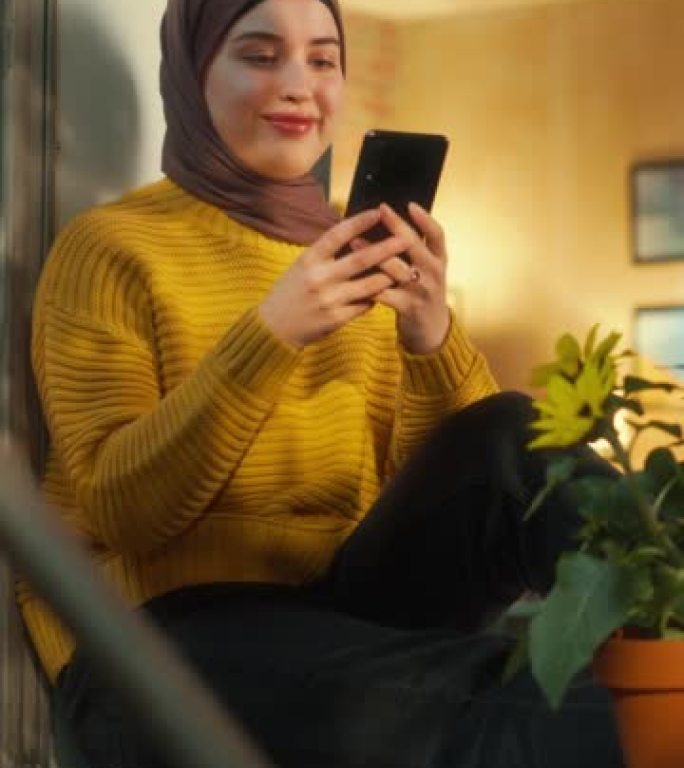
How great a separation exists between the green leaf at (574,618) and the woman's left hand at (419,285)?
422 millimetres

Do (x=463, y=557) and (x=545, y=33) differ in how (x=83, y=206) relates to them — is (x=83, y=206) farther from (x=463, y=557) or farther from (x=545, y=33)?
(x=545, y=33)

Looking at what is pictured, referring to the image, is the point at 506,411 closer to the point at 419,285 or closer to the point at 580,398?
the point at 419,285

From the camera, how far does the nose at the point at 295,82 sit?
1.17 m

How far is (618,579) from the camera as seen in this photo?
691 mm

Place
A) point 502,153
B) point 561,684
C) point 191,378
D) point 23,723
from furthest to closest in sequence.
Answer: point 502,153 < point 23,723 < point 191,378 < point 561,684

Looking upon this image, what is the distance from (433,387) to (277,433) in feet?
0.38

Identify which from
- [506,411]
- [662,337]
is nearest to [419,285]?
[506,411]

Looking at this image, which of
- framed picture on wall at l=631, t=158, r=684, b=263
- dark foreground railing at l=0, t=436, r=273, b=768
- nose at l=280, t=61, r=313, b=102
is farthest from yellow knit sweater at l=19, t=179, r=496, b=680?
framed picture on wall at l=631, t=158, r=684, b=263

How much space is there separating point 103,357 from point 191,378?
8 cm

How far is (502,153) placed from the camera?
3326 millimetres

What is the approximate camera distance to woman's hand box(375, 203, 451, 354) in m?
1.09

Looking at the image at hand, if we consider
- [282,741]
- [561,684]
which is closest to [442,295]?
[282,741]

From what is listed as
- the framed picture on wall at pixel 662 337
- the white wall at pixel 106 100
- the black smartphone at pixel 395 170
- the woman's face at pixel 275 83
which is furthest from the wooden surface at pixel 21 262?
the framed picture on wall at pixel 662 337

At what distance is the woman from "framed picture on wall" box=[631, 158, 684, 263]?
207cm
